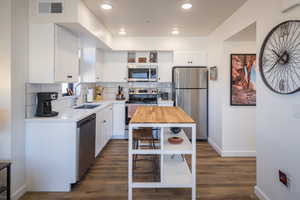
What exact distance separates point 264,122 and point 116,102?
11.2 ft

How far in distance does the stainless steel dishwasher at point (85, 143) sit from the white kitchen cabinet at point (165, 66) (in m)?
2.46

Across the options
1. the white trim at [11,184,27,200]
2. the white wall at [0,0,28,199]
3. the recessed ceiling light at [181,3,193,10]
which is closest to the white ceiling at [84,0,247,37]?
the recessed ceiling light at [181,3,193,10]

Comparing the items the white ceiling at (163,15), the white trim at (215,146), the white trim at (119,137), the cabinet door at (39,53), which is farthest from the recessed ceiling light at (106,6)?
the white trim at (215,146)

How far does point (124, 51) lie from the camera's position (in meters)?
5.29

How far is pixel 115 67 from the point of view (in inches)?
209

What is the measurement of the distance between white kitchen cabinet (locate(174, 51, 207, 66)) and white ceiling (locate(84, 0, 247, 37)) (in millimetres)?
544

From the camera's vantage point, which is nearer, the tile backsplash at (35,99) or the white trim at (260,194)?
the white trim at (260,194)

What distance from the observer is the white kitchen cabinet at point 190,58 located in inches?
199

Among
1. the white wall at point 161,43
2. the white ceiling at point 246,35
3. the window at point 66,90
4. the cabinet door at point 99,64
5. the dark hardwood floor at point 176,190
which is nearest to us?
the dark hardwood floor at point 176,190

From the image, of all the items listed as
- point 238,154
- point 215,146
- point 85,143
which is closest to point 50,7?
point 85,143

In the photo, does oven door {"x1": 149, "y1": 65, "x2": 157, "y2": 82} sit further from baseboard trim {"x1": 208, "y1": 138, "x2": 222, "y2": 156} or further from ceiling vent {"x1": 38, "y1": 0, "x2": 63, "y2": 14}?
ceiling vent {"x1": 38, "y1": 0, "x2": 63, "y2": 14}

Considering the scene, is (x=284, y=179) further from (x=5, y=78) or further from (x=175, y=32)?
(x=175, y=32)

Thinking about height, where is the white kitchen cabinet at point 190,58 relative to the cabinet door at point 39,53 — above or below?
above

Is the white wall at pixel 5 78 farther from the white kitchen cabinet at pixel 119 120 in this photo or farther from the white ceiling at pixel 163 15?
the white kitchen cabinet at pixel 119 120
